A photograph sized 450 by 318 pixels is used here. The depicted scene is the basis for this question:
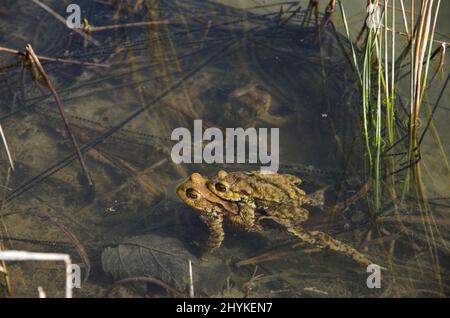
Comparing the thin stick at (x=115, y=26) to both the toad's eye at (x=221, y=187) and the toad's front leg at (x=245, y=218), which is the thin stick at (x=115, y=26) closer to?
the toad's eye at (x=221, y=187)

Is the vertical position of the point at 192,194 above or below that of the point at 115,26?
below

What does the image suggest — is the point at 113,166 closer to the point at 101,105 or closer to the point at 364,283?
the point at 101,105

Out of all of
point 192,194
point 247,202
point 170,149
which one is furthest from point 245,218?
point 170,149

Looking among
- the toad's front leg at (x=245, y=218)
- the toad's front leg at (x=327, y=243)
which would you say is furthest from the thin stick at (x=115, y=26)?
the toad's front leg at (x=327, y=243)

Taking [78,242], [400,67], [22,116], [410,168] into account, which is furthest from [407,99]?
[22,116]

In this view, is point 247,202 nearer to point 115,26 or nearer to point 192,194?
point 192,194

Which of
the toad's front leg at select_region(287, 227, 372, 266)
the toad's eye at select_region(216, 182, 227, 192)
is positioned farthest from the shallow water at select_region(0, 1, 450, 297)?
the toad's eye at select_region(216, 182, 227, 192)
